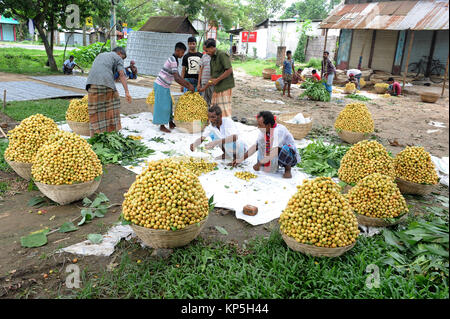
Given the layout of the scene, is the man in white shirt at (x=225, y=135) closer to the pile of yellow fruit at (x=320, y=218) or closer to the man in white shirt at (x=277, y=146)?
the man in white shirt at (x=277, y=146)

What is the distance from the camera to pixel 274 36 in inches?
1174

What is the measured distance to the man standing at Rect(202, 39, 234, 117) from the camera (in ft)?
21.1

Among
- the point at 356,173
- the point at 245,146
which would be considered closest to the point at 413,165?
the point at 356,173

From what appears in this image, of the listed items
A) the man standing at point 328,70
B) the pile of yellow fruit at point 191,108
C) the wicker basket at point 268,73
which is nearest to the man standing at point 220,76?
the pile of yellow fruit at point 191,108

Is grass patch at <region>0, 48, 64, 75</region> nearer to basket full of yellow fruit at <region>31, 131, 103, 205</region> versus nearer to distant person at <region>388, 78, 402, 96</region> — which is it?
basket full of yellow fruit at <region>31, 131, 103, 205</region>

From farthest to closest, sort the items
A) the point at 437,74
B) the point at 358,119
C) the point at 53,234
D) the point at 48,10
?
the point at 437,74
the point at 48,10
the point at 358,119
the point at 53,234

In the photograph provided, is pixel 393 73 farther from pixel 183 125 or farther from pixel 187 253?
pixel 187 253

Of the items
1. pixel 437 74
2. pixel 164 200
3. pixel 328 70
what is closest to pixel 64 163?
pixel 164 200

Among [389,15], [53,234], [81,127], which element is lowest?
[53,234]

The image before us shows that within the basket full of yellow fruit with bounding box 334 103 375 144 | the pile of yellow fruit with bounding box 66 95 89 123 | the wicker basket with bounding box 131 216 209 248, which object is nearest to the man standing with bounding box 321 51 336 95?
the basket full of yellow fruit with bounding box 334 103 375 144

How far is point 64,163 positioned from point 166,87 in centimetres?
353

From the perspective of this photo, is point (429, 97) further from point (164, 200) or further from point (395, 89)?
point (164, 200)

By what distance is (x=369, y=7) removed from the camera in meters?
16.5

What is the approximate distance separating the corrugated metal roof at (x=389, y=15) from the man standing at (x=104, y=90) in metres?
10.7
